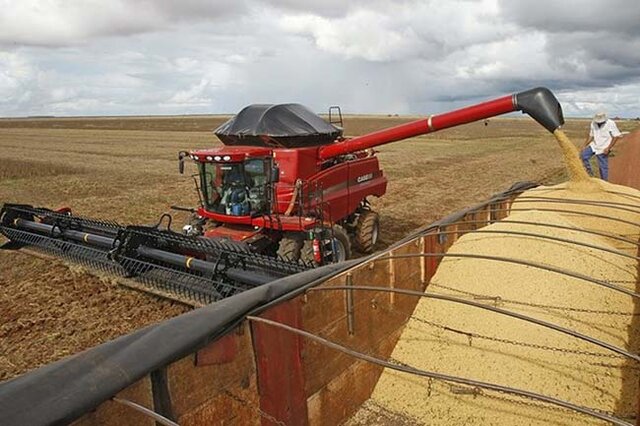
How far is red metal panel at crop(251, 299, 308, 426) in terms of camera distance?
9.18ft

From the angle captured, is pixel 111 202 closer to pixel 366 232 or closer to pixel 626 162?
pixel 366 232

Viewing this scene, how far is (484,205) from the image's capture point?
5.68m

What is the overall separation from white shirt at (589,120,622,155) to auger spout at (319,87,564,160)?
13.6 ft

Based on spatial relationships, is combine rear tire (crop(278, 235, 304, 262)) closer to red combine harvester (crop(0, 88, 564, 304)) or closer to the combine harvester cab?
red combine harvester (crop(0, 88, 564, 304))

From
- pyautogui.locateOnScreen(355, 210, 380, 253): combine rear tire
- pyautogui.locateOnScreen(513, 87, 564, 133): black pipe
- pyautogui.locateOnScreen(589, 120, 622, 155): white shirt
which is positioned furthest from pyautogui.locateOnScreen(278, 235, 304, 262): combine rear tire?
pyautogui.locateOnScreen(589, 120, 622, 155): white shirt

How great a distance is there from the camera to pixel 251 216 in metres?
5.94

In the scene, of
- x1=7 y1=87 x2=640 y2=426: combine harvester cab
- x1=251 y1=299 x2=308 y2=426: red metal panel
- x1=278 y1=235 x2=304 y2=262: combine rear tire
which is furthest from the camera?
x1=278 y1=235 x2=304 y2=262: combine rear tire

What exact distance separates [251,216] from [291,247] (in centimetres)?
66

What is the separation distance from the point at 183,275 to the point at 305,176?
2.11 meters

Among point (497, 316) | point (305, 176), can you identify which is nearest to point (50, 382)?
point (497, 316)

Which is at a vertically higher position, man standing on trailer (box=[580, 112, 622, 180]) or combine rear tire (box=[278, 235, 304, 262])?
man standing on trailer (box=[580, 112, 622, 180])

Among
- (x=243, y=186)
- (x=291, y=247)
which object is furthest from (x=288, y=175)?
(x=291, y=247)

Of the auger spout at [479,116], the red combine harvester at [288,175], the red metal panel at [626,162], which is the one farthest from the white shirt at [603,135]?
the red combine harvester at [288,175]

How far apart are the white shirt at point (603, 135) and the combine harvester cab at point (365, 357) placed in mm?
4983
